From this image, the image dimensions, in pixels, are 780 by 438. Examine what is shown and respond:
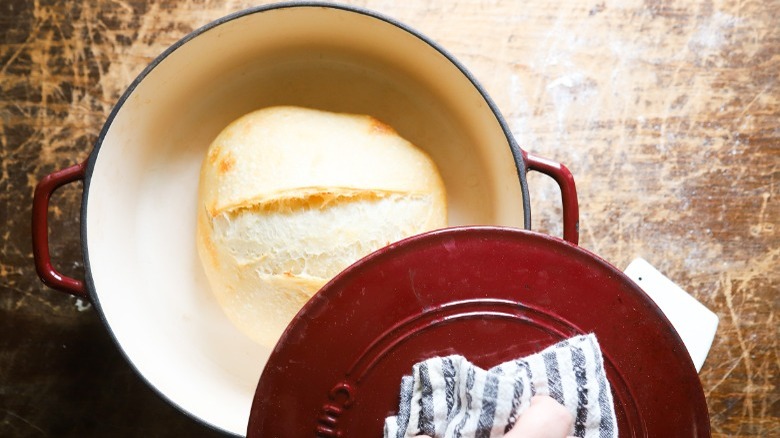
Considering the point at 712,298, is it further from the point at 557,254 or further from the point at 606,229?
the point at 557,254

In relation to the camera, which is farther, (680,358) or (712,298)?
(712,298)

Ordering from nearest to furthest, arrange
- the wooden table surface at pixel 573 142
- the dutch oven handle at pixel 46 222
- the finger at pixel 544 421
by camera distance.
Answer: the finger at pixel 544 421 < the dutch oven handle at pixel 46 222 < the wooden table surface at pixel 573 142

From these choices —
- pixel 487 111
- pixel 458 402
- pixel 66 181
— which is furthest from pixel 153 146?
pixel 458 402

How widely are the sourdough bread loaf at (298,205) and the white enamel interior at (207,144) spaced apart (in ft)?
0.25

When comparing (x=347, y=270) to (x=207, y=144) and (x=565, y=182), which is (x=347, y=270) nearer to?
(x=565, y=182)

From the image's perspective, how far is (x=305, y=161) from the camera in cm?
80

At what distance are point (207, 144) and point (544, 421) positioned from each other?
2.08 ft

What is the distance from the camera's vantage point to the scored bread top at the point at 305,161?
2.58 ft

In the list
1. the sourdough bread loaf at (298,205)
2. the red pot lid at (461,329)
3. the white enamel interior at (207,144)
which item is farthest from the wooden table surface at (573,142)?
the red pot lid at (461,329)

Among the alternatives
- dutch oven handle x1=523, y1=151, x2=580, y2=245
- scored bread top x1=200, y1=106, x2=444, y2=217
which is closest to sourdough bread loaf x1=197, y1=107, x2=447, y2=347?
scored bread top x1=200, y1=106, x2=444, y2=217

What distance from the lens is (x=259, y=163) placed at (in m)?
0.80

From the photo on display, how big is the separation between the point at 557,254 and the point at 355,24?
396mm

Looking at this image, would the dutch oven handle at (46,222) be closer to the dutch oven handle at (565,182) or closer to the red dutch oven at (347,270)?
the red dutch oven at (347,270)

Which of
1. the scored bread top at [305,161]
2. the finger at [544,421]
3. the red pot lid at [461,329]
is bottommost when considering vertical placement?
the finger at [544,421]
